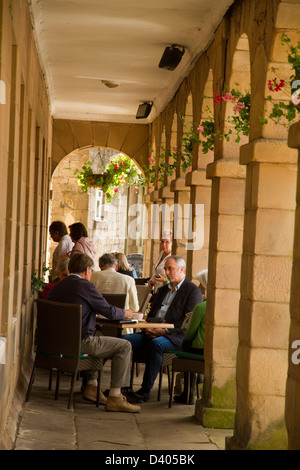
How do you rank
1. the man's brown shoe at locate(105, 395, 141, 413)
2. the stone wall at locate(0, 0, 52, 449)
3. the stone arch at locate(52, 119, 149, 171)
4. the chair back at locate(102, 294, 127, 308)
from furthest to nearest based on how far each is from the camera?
the stone arch at locate(52, 119, 149, 171)
the chair back at locate(102, 294, 127, 308)
the man's brown shoe at locate(105, 395, 141, 413)
the stone wall at locate(0, 0, 52, 449)

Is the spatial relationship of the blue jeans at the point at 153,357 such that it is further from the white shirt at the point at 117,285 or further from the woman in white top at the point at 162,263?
the woman in white top at the point at 162,263

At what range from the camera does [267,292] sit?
4.48 meters

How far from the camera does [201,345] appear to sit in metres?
5.95

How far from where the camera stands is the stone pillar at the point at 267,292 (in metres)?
4.46

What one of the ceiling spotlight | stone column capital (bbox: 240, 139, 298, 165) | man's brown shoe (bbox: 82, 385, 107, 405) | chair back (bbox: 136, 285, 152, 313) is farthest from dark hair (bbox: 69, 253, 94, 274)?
the ceiling spotlight

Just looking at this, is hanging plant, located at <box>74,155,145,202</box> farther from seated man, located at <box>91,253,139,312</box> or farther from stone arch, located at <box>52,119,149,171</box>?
seated man, located at <box>91,253,139,312</box>

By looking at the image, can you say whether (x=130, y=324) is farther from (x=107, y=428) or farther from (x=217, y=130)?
(x=217, y=130)

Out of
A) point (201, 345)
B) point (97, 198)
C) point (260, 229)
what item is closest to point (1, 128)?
point (260, 229)

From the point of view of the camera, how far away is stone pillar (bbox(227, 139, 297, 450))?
14.6 ft

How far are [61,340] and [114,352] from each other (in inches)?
17.2

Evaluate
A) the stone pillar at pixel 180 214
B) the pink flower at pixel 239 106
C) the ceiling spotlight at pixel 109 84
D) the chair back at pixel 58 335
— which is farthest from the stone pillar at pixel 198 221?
the ceiling spotlight at pixel 109 84

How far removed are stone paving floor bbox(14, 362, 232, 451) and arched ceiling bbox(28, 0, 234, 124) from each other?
2978mm

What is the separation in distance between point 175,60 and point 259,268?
329 cm
